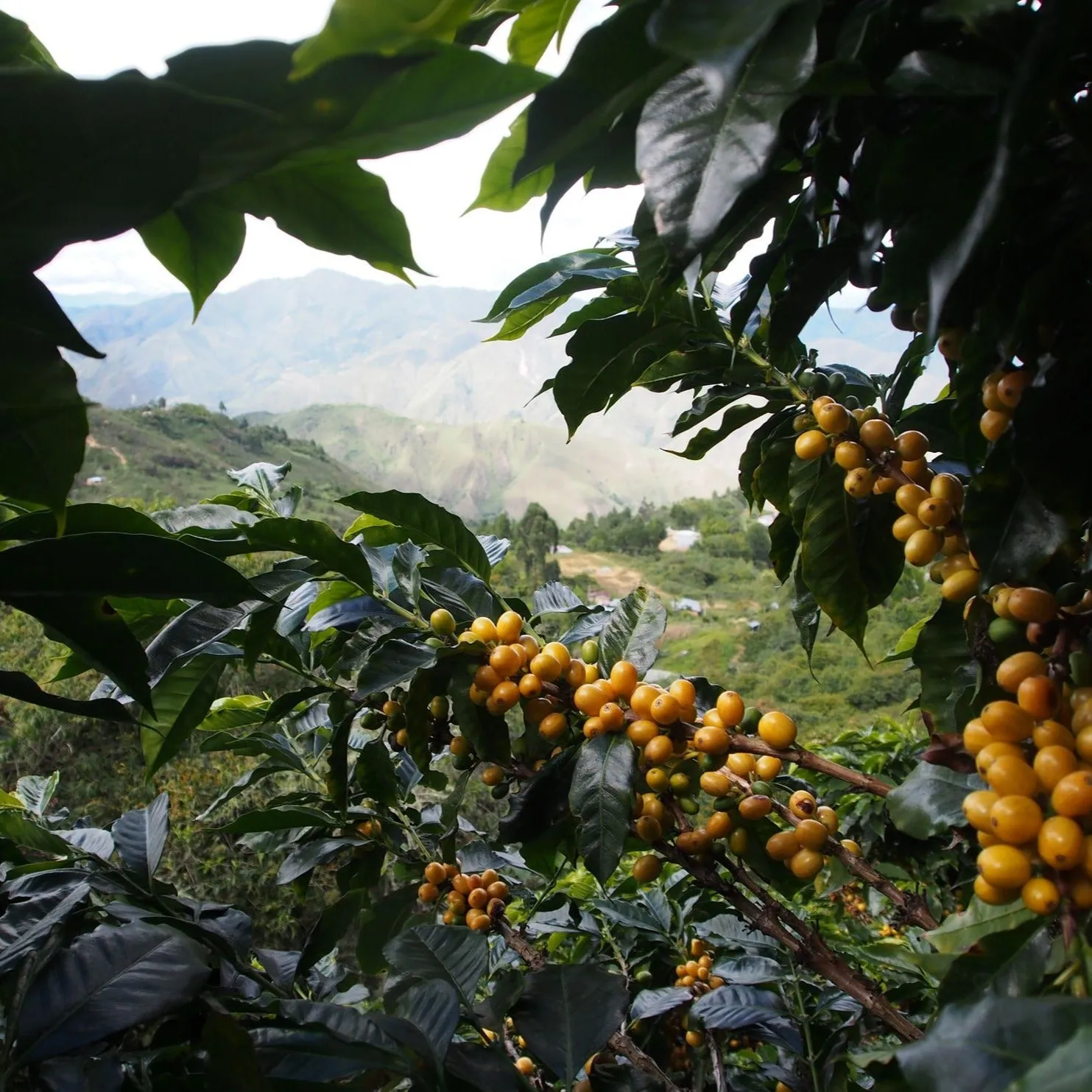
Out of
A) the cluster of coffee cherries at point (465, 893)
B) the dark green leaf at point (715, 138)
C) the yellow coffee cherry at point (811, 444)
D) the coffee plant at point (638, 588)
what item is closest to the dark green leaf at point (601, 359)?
the coffee plant at point (638, 588)

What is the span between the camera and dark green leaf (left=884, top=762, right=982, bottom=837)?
11.5 inches

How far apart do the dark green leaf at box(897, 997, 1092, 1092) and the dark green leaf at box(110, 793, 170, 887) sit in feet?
1.59

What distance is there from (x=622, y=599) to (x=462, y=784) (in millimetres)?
176

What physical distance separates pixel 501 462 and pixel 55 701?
919 inches

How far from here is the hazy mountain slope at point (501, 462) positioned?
2058 centimetres

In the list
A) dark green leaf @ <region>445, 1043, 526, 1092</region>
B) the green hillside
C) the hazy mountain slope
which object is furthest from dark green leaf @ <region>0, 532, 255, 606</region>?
the hazy mountain slope

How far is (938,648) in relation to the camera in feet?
1.23

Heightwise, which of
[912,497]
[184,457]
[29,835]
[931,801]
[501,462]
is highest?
[912,497]

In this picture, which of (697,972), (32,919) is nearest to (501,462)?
(697,972)

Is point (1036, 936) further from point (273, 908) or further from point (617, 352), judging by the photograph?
point (273, 908)

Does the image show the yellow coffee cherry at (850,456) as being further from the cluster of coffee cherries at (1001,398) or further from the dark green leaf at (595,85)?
the dark green leaf at (595,85)

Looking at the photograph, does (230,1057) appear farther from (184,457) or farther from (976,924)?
(184,457)

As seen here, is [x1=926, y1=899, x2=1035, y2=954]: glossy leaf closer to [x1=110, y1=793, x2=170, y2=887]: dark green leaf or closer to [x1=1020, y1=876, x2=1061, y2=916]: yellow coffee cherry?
[x1=1020, y1=876, x2=1061, y2=916]: yellow coffee cherry

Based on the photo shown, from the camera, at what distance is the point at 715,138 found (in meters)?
0.20
